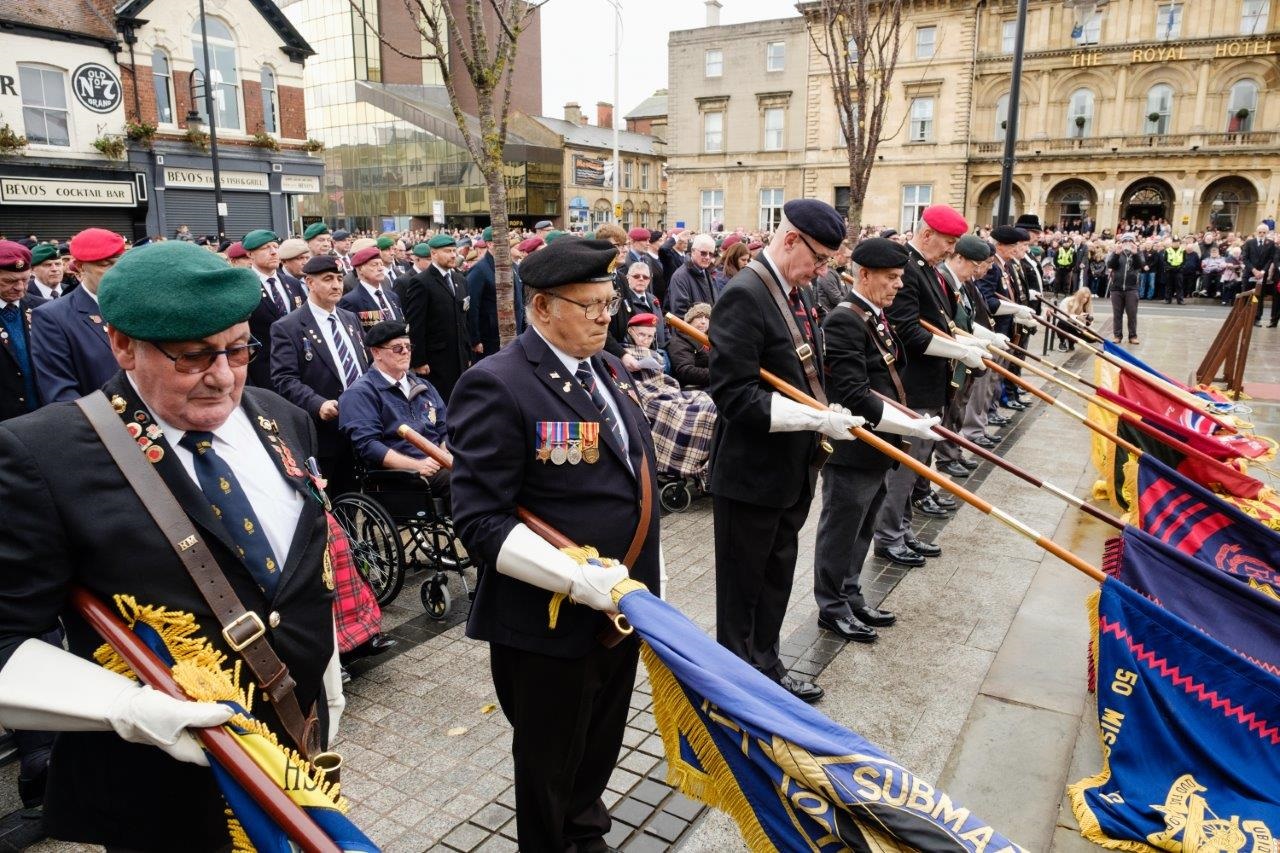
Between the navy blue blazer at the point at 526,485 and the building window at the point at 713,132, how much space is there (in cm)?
4736

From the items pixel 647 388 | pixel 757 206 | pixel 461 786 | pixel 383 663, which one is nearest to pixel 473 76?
pixel 647 388

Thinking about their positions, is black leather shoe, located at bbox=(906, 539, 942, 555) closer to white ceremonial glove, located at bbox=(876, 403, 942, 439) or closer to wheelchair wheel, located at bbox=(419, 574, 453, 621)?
white ceremonial glove, located at bbox=(876, 403, 942, 439)

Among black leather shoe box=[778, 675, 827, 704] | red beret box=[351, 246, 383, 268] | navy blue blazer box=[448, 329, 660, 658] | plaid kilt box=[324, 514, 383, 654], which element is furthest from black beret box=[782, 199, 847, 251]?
red beret box=[351, 246, 383, 268]

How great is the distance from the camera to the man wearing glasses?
109 inches

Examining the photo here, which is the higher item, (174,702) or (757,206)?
(757,206)

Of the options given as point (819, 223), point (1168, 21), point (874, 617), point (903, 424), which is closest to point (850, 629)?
point (874, 617)

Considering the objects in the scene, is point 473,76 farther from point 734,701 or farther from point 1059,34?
point 1059,34

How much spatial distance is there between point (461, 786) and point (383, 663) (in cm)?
140

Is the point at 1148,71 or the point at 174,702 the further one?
the point at 1148,71

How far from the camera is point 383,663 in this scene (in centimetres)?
503

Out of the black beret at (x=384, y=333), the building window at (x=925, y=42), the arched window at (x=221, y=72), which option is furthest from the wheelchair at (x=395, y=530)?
the building window at (x=925, y=42)

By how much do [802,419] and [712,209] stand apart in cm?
4658

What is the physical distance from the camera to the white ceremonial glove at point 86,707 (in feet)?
5.90

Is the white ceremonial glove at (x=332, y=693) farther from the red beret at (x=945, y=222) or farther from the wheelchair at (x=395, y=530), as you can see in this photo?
the red beret at (x=945, y=222)
